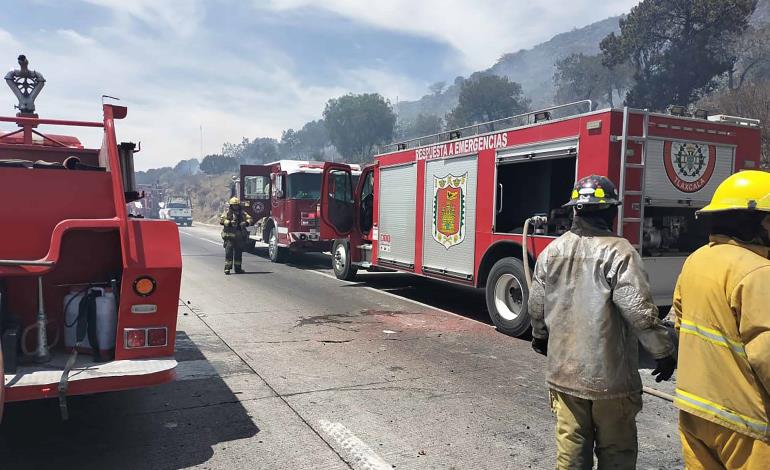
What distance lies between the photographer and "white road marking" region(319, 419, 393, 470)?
11.6 ft

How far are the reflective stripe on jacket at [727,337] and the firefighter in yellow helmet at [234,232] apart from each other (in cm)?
1131

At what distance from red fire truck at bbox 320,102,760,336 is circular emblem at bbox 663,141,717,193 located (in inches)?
0.5

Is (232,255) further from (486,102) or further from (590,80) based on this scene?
(590,80)

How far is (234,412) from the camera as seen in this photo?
14.5ft

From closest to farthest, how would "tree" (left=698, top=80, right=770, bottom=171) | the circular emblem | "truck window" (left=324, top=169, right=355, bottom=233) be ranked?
the circular emblem → "truck window" (left=324, top=169, right=355, bottom=233) → "tree" (left=698, top=80, right=770, bottom=171)

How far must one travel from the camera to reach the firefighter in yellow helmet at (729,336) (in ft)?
6.05

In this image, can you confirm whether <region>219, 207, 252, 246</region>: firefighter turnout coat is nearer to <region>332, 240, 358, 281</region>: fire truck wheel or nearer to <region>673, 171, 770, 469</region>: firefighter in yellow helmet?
<region>332, 240, 358, 281</region>: fire truck wheel

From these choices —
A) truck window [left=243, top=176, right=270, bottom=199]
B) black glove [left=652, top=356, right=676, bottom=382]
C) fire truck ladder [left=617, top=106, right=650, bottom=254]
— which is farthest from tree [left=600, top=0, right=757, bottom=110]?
black glove [left=652, top=356, right=676, bottom=382]

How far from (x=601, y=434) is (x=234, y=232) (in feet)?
35.6

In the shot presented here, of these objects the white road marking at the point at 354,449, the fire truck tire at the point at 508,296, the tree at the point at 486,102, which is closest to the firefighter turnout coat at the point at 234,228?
the fire truck tire at the point at 508,296

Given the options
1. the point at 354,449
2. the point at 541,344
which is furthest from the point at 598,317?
the point at 354,449

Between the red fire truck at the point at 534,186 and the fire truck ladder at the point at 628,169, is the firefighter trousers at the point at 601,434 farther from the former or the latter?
the fire truck ladder at the point at 628,169

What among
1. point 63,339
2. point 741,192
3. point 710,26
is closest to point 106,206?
point 63,339

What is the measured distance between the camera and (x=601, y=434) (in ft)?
8.63
